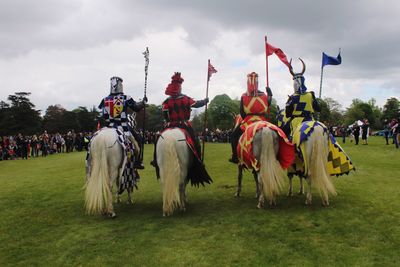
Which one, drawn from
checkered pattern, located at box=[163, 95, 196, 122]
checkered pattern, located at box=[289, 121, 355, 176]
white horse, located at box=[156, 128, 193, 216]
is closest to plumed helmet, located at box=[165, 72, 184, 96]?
checkered pattern, located at box=[163, 95, 196, 122]

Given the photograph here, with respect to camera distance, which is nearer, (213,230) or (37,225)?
(213,230)

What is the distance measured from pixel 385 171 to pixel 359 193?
3751 millimetres

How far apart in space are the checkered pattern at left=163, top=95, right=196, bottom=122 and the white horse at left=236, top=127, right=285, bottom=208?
5.16 ft

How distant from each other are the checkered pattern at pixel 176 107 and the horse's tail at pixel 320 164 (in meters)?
2.61

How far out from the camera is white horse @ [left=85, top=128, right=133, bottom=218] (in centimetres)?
596

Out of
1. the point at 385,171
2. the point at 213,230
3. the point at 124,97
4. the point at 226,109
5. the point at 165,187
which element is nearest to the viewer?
the point at 213,230

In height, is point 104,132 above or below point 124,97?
below

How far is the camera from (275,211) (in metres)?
6.42

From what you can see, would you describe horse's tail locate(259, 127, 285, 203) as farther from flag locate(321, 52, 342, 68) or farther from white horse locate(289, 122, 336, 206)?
flag locate(321, 52, 342, 68)

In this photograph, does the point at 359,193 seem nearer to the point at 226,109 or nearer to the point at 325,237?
the point at 325,237

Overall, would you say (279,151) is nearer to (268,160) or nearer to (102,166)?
(268,160)

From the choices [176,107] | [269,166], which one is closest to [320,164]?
[269,166]

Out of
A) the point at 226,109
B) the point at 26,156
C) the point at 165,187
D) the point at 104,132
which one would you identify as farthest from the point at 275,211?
the point at 226,109

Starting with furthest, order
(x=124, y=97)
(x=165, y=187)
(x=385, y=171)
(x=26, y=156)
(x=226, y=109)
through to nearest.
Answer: (x=226, y=109) → (x=26, y=156) → (x=385, y=171) → (x=124, y=97) → (x=165, y=187)
